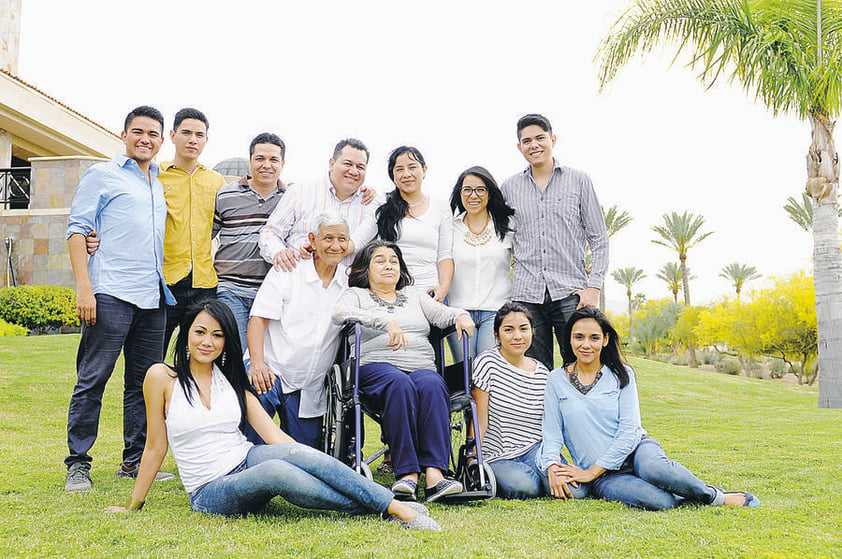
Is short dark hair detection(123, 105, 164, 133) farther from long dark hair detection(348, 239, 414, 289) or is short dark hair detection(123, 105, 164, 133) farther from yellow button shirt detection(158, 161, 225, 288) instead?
long dark hair detection(348, 239, 414, 289)

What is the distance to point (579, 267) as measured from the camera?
176 inches

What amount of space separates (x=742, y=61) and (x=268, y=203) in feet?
26.0

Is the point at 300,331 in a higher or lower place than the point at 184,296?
lower

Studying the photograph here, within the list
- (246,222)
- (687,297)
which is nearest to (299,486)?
(246,222)

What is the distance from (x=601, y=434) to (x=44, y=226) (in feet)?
50.7

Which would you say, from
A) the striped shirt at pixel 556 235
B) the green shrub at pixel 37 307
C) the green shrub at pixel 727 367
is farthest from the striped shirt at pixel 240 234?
the green shrub at pixel 727 367

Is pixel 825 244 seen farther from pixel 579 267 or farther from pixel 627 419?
pixel 627 419

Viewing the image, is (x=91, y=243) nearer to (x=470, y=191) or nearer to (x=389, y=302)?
(x=389, y=302)

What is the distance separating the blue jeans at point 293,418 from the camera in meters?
4.00

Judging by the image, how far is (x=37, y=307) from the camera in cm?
1387

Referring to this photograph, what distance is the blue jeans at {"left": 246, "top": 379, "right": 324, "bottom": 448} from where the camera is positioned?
13.1 ft

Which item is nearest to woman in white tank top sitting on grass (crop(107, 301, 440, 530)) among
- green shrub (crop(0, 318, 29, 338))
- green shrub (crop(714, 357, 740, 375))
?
green shrub (crop(0, 318, 29, 338))

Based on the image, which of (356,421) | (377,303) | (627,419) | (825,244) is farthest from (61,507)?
(825,244)

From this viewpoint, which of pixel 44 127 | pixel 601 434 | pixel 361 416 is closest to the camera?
pixel 361 416
